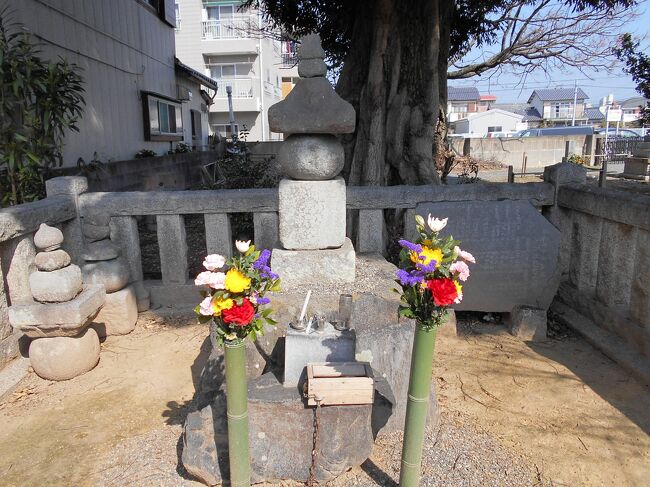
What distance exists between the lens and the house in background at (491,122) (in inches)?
1847

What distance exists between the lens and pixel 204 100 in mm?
16156

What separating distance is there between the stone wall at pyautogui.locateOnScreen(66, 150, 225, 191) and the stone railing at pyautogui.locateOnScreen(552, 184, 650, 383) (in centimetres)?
651

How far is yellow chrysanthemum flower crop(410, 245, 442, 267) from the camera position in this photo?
2223 millimetres

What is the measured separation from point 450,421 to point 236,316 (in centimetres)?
180

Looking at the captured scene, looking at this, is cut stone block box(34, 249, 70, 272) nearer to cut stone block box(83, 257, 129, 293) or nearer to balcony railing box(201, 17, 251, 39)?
cut stone block box(83, 257, 129, 293)

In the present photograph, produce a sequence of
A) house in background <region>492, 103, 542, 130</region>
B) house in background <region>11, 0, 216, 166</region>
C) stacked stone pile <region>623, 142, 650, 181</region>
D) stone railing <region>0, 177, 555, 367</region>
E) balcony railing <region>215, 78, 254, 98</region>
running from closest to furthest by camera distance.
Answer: stone railing <region>0, 177, 555, 367</region>
house in background <region>11, 0, 216, 166</region>
stacked stone pile <region>623, 142, 650, 181</region>
balcony railing <region>215, 78, 254, 98</region>
house in background <region>492, 103, 542, 130</region>

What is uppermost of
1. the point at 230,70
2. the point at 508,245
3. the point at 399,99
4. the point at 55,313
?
the point at 230,70

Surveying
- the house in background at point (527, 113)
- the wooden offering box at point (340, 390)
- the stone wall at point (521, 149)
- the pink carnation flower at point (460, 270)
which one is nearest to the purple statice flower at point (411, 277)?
the pink carnation flower at point (460, 270)

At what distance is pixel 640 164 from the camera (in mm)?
15172

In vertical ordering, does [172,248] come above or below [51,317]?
above

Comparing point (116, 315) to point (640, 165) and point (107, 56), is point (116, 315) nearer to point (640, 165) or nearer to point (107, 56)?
point (107, 56)

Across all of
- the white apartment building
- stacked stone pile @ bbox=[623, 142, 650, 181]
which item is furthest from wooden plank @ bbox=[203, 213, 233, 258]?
the white apartment building

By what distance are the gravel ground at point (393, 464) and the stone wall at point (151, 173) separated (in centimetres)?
515

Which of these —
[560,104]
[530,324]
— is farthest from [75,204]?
[560,104]
